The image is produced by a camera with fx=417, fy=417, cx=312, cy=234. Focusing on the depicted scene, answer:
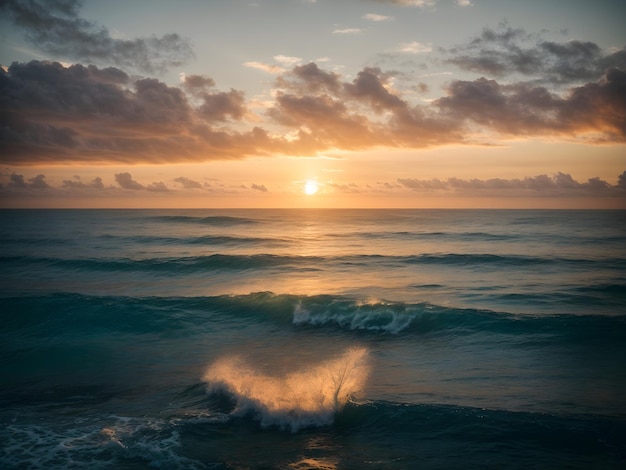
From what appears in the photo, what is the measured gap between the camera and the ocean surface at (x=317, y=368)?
339 inches

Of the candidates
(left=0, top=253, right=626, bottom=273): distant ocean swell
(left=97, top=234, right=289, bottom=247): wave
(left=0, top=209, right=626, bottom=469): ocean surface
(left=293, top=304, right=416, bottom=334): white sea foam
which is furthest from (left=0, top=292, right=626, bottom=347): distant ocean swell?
(left=97, top=234, right=289, bottom=247): wave

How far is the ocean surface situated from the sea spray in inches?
2.2

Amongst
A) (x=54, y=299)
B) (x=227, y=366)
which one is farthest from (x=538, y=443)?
(x=54, y=299)

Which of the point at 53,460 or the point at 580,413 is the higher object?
the point at 580,413

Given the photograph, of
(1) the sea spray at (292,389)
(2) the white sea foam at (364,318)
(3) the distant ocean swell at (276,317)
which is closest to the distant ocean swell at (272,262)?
(3) the distant ocean swell at (276,317)

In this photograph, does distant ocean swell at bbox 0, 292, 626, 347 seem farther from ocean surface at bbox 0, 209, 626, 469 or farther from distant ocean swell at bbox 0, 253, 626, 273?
distant ocean swell at bbox 0, 253, 626, 273

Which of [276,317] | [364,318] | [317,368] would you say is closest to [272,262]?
[276,317]

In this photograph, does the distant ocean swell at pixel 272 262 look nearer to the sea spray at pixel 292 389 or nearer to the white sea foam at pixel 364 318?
the white sea foam at pixel 364 318

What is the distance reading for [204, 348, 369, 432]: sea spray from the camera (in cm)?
978

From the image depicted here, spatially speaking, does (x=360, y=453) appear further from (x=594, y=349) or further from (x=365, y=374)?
(x=594, y=349)

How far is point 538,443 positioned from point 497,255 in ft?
99.0

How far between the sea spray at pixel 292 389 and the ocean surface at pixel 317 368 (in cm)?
6

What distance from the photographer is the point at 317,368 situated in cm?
1313

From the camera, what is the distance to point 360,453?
27.9 feet
